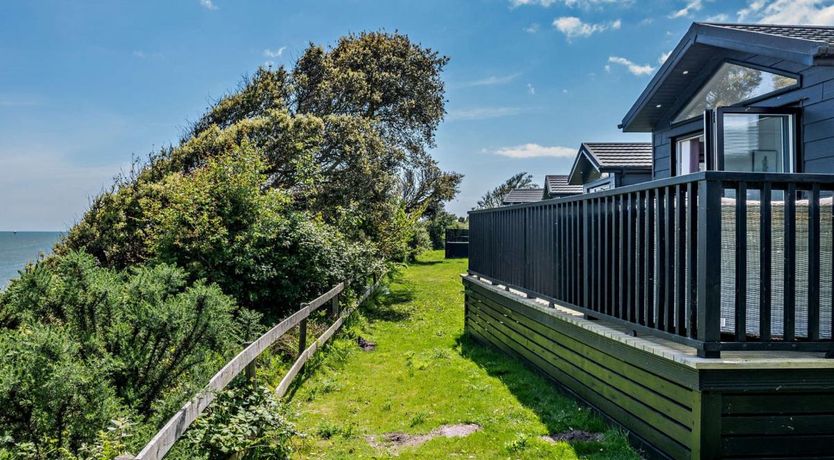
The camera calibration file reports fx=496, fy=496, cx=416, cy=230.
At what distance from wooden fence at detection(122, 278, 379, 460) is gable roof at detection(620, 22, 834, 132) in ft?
20.0

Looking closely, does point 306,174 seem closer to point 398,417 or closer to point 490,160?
point 398,417

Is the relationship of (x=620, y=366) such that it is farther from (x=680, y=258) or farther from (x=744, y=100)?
(x=744, y=100)

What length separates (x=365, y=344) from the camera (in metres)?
8.59

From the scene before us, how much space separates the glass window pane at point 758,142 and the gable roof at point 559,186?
12081mm

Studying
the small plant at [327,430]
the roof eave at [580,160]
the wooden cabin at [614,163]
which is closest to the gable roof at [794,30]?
the wooden cabin at [614,163]

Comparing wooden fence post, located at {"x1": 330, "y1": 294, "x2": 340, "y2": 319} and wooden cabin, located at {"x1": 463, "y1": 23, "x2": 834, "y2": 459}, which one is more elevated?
wooden cabin, located at {"x1": 463, "y1": 23, "x2": 834, "y2": 459}

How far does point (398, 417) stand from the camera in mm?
5086

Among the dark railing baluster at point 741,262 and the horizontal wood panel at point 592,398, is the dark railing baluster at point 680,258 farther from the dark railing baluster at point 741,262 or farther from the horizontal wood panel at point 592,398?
the horizontal wood panel at point 592,398

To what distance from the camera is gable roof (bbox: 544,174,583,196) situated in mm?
18908

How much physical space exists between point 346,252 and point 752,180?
295 inches

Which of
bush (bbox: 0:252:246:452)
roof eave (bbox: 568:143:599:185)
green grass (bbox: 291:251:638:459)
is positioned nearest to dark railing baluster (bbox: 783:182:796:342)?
green grass (bbox: 291:251:638:459)

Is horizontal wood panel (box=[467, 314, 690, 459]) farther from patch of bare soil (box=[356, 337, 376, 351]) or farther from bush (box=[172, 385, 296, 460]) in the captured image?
bush (box=[172, 385, 296, 460])

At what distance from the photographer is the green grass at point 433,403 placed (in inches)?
162

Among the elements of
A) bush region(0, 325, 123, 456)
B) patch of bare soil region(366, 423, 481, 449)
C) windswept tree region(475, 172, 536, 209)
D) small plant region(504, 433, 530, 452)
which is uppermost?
windswept tree region(475, 172, 536, 209)
